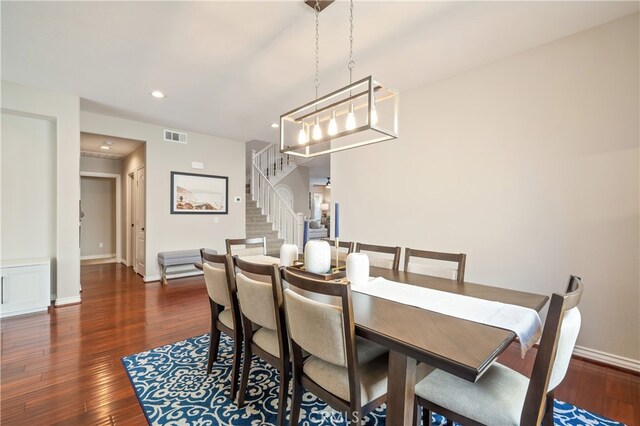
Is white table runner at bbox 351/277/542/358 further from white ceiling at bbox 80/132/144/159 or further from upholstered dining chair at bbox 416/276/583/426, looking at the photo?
white ceiling at bbox 80/132/144/159

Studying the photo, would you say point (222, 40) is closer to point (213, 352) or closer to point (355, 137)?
point (355, 137)

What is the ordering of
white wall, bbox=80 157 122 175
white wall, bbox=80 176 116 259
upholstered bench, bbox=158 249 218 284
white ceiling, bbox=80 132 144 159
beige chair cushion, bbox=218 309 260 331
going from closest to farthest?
beige chair cushion, bbox=218 309 260 331 → upholstered bench, bbox=158 249 218 284 → white ceiling, bbox=80 132 144 159 → white wall, bbox=80 157 122 175 → white wall, bbox=80 176 116 259

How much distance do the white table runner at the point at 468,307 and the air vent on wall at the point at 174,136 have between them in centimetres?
487

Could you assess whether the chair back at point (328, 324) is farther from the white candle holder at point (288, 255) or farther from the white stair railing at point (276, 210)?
the white stair railing at point (276, 210)

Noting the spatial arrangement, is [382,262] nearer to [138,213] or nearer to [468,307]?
[468,307]

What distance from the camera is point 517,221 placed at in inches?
109

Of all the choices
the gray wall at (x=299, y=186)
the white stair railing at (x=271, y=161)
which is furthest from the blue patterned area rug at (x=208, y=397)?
the gray wall at (x=299, y=186)

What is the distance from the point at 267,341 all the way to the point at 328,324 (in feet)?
2.40

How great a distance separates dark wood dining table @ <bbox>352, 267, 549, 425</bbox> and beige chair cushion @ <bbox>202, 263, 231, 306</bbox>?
0.93 metres

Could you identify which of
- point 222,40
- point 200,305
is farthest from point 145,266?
point 222,40

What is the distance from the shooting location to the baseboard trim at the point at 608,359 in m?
2.21

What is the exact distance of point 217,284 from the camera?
1973mm

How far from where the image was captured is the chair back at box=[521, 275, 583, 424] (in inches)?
38.2

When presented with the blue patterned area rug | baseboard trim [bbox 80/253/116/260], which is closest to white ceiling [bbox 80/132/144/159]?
baseboard trim [bbox 80/253/116/260]
